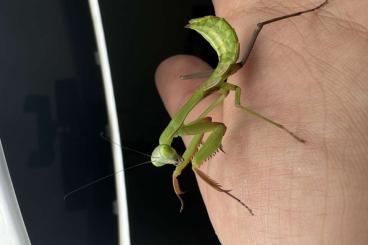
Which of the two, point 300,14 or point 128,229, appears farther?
point 128,229

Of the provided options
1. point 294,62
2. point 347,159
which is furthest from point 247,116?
point 347,159

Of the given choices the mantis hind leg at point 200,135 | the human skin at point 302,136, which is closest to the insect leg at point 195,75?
the human skin at point 302,136

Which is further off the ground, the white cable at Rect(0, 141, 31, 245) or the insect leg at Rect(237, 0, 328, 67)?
the insect leg at Rect(237, 0, 328, 67)

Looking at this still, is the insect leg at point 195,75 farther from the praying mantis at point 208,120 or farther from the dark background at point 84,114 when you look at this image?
the dark background at point 84,114

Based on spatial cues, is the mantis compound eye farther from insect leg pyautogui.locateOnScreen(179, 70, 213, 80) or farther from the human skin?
insect leg pyautogui.locateOnScreen(179, 70, 213, 80)

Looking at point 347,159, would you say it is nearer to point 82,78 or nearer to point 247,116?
point 247,116

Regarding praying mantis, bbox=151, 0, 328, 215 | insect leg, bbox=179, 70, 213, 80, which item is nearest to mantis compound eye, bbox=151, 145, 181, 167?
praying mantis, bbox=151, 0, 328, 215
